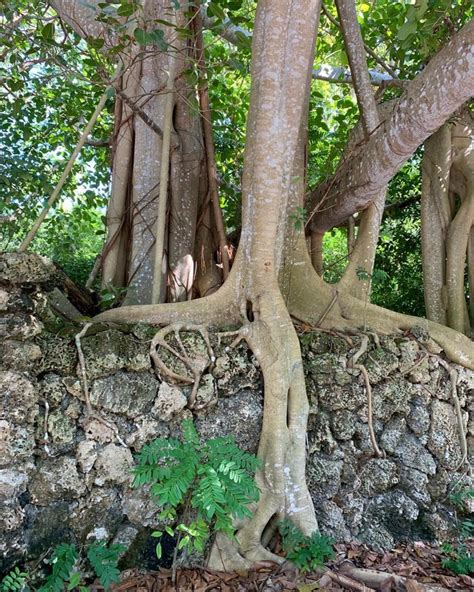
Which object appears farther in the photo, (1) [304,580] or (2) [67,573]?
(1) [304,580]

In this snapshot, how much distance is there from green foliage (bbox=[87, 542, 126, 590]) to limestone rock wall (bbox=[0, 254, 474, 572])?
0.13 metres

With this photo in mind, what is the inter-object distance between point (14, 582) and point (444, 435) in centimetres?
251

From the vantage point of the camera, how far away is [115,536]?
2.25 meters

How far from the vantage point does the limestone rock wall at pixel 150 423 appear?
2146mm

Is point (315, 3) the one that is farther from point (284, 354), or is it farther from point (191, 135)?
point (284, 354)

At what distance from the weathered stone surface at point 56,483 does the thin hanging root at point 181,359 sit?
0.61 metres

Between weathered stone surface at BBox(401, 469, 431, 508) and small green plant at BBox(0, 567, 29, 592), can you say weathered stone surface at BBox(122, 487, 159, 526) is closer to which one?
small green plant at BBox(0, 567, 29, 592)

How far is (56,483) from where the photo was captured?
2160 mm

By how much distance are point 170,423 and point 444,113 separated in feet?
7.33

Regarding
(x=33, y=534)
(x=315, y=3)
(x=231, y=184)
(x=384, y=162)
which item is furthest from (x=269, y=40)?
(x=33, y=534)

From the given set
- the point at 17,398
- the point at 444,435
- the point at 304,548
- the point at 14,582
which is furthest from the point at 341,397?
the point at 14,582

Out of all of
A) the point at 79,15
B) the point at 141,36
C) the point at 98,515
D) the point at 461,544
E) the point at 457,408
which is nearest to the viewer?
the point at 98,515


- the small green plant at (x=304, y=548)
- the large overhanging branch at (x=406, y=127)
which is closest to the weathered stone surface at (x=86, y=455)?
the small green plant at (x=304, y=548)

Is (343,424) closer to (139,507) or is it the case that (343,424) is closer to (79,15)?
(139,507)
